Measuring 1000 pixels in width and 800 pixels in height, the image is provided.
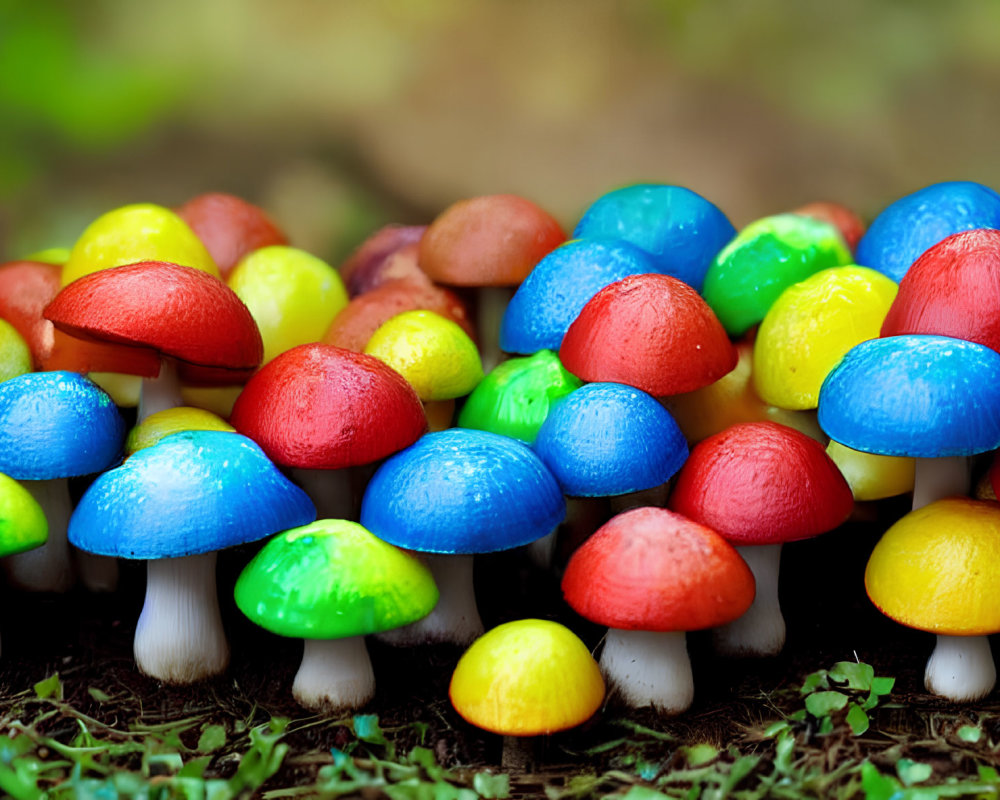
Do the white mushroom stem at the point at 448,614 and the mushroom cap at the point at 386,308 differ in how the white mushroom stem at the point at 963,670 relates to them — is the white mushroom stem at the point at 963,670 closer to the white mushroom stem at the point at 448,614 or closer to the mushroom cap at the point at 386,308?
the white mushroom stem at the point at 448,614

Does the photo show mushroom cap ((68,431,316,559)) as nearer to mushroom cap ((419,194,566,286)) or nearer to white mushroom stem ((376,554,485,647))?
white mushroom stem ((376,554,485,647))

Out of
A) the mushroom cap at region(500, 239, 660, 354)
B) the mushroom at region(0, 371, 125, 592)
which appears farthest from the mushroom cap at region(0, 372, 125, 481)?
the mushroom cap at region(500, 239, 660, 354)

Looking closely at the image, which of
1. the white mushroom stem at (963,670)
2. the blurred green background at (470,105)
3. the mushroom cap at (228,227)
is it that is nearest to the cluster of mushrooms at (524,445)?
the white mushroom stem at (963,670)

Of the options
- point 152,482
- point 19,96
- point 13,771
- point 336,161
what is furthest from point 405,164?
point 13,771

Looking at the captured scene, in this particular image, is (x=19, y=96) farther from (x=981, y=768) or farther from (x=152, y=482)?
(x=981, y=768)

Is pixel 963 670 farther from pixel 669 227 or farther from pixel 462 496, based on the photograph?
pixel 669 227

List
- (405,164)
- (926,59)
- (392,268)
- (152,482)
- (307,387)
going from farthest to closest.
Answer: (405,164), (926,59), (392,268), (307,387), (152,482)
